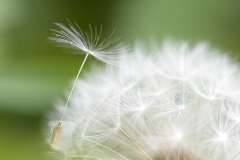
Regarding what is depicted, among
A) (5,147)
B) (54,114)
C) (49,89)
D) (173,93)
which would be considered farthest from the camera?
(49,89)

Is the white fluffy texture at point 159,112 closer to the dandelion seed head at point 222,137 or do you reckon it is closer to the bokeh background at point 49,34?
the dandelion seed head at point 222,137

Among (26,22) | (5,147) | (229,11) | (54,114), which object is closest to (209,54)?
(54,114)

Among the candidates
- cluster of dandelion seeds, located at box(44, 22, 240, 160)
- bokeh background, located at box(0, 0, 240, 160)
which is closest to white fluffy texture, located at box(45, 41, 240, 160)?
cluster of dandelion seeds, located at box(44, 22, 240, 160)

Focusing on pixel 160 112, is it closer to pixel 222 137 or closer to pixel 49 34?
pixel 222 137

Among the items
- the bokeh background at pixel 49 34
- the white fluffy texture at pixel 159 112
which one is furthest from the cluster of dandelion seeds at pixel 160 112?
the bokeh background at pixel 49 34

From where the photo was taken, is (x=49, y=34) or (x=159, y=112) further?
(x=49, y=34)

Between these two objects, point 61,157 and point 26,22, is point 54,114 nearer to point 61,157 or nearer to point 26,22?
point 61,157

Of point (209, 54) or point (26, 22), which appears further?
point (26, 22)

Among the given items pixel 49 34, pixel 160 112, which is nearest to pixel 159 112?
pixel 160 112
